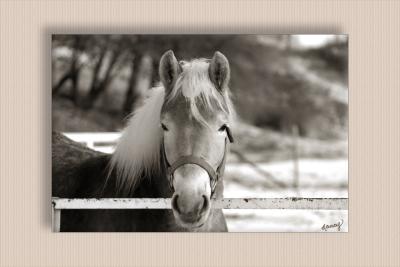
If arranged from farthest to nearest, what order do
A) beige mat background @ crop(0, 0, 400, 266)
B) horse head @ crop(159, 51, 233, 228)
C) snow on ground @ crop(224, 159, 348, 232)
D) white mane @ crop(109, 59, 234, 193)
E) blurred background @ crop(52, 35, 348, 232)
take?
snow on ground @ crop(224, 159, 348, 232)
blurred background @ crop(52, 35, 348, 232)
beige mat background @ crop(0, 0, 400, 266)
white mane @ crop(109, 59, 234, 193)
horse head @ crop(159, 51, 233, 228)

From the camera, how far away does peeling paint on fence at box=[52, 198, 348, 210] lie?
216 cm

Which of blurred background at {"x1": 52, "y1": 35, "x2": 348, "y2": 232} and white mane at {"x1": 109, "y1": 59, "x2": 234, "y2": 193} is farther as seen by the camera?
→ blurred background at {"x1": 52, "y1": 35, "x2": 348, "y2": 232}

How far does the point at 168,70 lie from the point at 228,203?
2.14 ft

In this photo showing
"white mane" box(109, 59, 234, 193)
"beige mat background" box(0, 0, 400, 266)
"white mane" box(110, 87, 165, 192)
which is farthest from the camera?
"beige mat background" box(0, 0, 400, 266)

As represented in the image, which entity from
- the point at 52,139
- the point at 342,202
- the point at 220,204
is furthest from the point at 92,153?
the point at 342,202

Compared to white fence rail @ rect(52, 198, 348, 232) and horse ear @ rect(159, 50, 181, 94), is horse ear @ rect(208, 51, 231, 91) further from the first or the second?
white fence rail @ rect(52, 198, 348, 232)

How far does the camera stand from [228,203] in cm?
225

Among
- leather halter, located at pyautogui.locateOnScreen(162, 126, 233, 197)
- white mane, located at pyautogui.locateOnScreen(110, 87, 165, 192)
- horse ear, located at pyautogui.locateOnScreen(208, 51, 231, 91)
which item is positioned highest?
horse ear, located at pyautogui.locateOnScreen(208, 51, 231, 91)

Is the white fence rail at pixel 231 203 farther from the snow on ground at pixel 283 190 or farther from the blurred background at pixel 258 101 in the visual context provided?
the snow on ground at pixel 283 190

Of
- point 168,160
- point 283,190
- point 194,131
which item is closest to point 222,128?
point 194,131

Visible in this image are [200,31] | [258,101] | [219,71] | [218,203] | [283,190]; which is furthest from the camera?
[283,190]

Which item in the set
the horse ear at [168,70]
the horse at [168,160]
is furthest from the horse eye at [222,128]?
the horse ear at [168,70]

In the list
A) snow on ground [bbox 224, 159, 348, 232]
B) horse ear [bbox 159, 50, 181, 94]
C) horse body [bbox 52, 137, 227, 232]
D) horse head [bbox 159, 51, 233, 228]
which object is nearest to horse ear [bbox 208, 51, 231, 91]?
horse head [bbox 159, 51, 233, 228]

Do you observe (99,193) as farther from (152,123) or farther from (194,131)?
(194,131)
